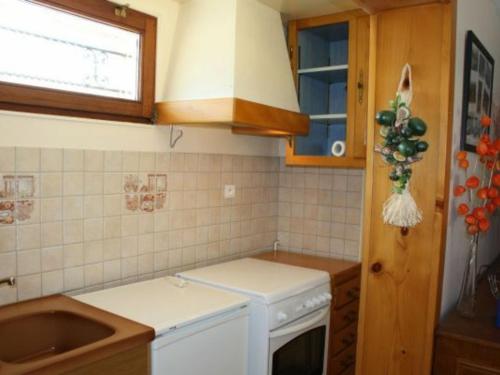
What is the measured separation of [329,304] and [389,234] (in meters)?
0.74

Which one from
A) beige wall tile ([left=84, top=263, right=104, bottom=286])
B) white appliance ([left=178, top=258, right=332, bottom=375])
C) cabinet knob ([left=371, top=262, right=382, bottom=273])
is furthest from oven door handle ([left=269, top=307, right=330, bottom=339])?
beige wall tile ([left=84, top=263, right=104, bottom=286])

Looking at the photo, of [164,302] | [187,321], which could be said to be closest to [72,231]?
[164,302]

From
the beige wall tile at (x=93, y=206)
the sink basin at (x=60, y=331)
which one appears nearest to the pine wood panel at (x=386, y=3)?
the beige wall tile at (x=93, y=206)

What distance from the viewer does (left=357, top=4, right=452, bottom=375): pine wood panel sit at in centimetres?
173

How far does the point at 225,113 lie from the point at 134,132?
49 cm

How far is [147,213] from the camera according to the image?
88.7 inches

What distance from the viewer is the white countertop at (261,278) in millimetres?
2055

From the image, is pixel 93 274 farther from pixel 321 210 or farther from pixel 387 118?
pixel 321 210

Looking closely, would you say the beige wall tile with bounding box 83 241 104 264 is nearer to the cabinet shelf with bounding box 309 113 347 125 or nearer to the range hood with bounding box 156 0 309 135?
the range hood with bounding box 156 0 309 135

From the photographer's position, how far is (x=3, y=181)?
169 centimetres

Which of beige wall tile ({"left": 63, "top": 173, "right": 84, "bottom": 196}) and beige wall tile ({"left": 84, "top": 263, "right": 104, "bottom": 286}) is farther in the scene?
beige wall tile ({"left": 84, "top": 263, "right": 104, "bottom": 286})

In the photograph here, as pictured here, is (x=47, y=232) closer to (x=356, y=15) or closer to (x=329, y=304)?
(x=329, y=304)

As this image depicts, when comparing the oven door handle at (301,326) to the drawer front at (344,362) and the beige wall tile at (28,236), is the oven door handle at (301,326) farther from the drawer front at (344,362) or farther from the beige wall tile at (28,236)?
the beige wall tile at (28,236)

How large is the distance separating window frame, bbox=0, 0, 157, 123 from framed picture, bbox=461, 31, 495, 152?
153 centimetres
